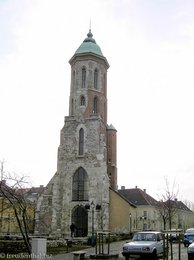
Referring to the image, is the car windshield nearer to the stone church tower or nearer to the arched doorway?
the stone church tower

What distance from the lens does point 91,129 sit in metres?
48.0

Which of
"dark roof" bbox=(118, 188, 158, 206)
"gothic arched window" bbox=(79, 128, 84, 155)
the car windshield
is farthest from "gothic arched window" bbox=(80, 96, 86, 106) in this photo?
the car windshield

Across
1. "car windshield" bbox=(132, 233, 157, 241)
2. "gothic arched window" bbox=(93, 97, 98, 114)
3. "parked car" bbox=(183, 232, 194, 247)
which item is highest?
"gothic arched window" bbox=(93, 97, 98, 114)

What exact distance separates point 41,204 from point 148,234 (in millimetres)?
28060

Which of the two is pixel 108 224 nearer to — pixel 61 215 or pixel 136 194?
pixel 61 215

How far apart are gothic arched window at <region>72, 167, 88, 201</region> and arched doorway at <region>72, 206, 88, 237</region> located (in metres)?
1.35

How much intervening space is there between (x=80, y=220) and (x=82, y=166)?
6668 mm

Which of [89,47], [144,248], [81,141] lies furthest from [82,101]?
[144,248]

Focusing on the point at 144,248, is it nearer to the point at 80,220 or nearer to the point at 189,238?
the point at 189,238

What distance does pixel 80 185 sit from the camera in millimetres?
46250

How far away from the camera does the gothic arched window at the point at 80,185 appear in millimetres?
45844

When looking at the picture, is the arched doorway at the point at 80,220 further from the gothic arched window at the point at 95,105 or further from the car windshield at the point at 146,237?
the car windshield at the point at 146,237

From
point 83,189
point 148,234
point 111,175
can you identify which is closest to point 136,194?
point 111,175

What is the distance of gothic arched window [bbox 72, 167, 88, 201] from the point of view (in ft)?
150
